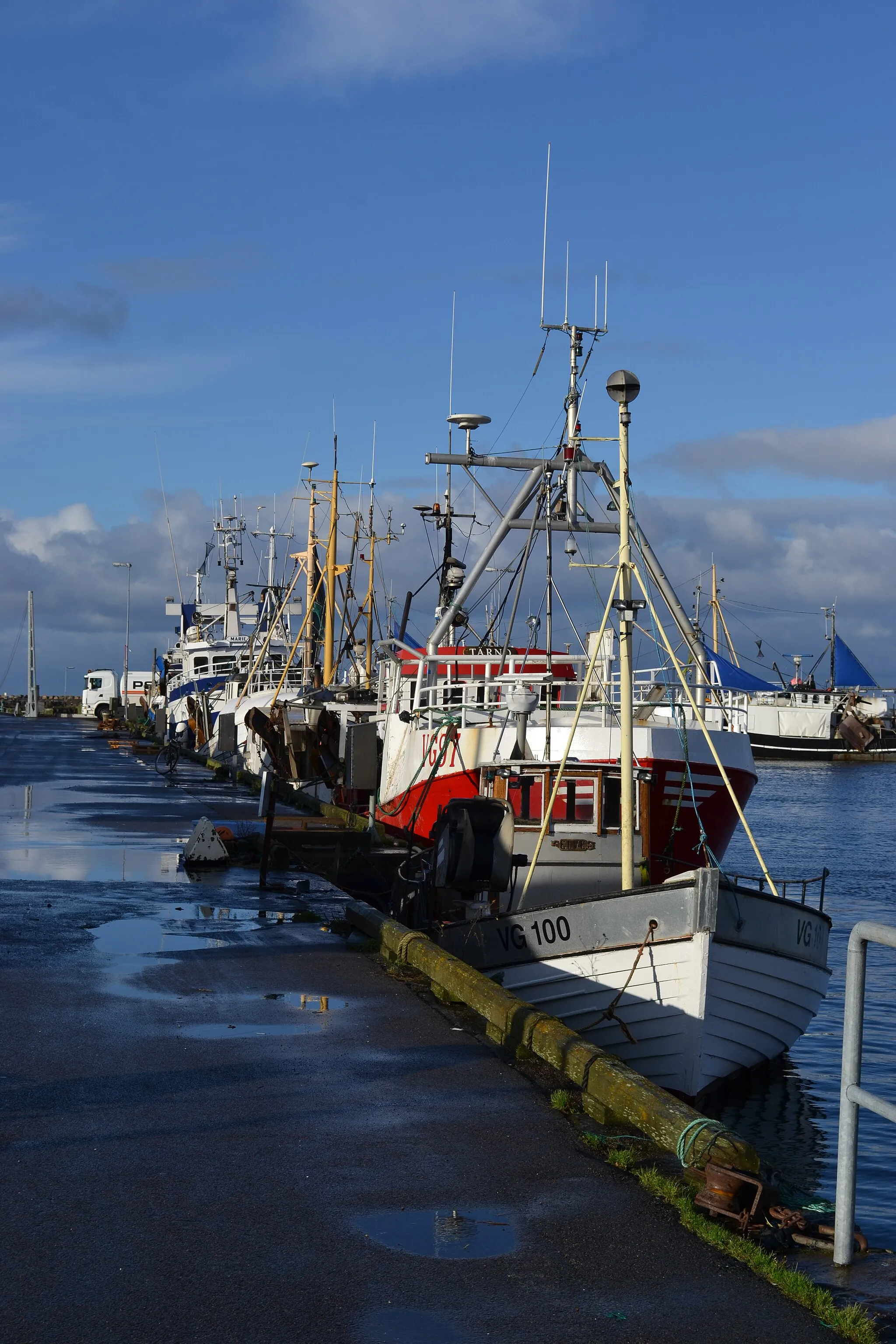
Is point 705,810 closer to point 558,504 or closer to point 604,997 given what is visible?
point 558,504

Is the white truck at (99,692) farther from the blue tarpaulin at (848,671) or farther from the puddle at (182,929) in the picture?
the puddle at (182,929)

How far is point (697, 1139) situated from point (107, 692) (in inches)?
4634

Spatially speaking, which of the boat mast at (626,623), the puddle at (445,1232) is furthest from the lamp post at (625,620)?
the puddle at (445,1232)

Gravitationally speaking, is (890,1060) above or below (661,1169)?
below

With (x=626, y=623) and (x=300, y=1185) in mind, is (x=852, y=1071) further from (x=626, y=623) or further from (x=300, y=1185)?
(x=626, y=623)

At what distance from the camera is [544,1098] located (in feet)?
26.9

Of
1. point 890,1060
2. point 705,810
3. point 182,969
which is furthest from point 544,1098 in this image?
point 705,810

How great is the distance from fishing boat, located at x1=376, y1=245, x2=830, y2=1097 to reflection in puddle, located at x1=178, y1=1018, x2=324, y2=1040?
281cm

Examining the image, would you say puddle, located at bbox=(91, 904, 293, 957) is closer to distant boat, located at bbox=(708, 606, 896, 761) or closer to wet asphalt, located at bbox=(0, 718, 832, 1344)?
wet asphalt, located at bbox=(0, 718, 832, 1344)

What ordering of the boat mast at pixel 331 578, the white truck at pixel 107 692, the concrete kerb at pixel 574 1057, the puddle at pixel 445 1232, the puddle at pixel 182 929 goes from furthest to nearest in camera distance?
the white truck at pixel 107 692 → the boat mast at pixel 331 578 → the puddle at pixel 182 929 → the concrete kerb at pixel 574 1057 → the puddle at pixel 445 1232

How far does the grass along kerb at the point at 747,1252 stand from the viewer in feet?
17.4

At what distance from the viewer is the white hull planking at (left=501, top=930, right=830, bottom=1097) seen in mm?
11398

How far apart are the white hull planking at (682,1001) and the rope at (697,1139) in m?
4.05

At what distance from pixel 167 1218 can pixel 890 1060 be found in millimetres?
11576
